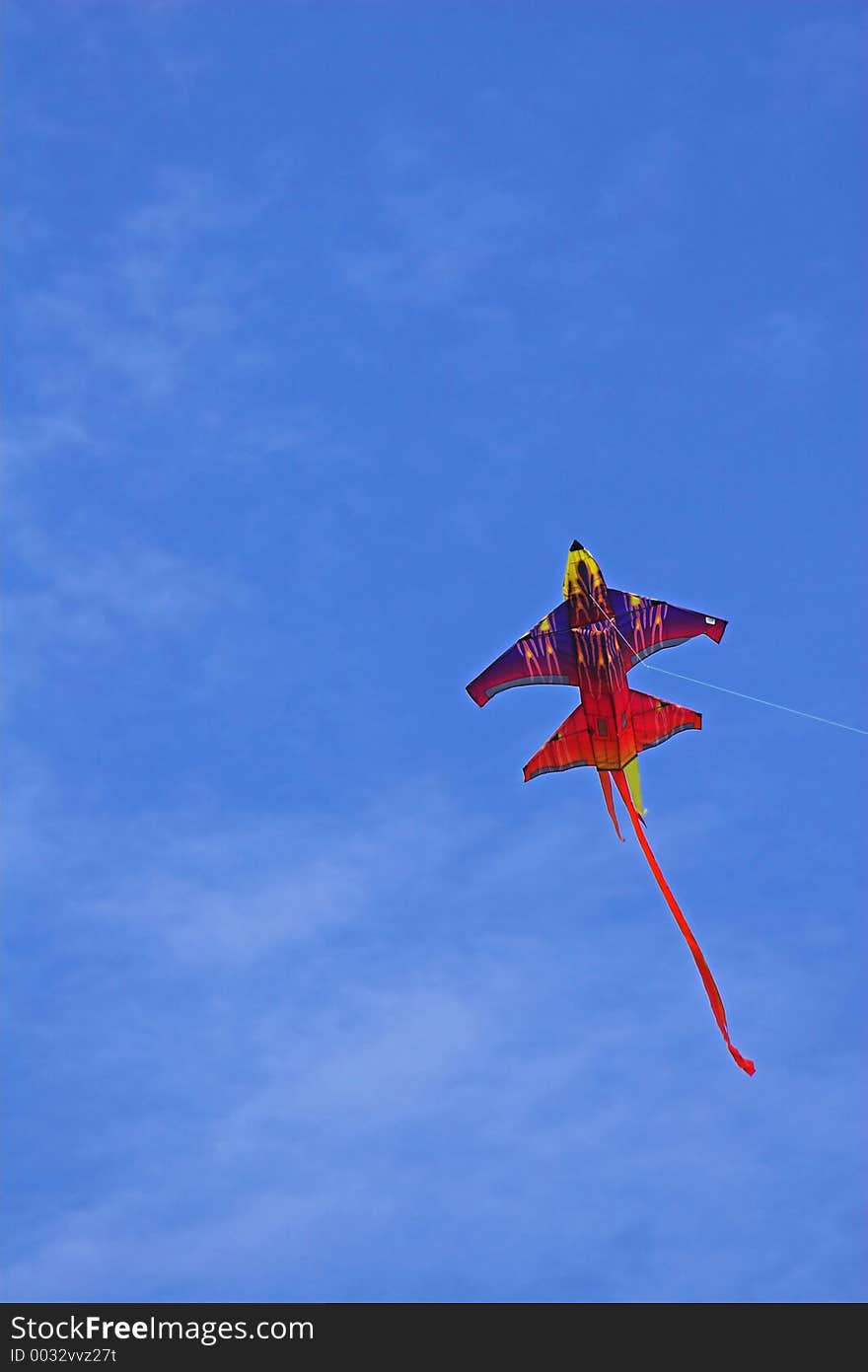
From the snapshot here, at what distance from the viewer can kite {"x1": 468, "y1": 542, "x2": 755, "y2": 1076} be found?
75.2m

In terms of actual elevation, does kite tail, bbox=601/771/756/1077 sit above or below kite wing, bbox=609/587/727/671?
below

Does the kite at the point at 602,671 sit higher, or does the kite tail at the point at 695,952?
the kite at the point at 602,671

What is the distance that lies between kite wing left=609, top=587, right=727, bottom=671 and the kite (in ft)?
0.11

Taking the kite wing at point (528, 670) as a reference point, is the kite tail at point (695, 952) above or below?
below

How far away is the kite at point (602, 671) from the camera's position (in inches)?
2960

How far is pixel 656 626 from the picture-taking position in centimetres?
7625

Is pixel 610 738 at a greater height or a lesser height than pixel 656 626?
lesser

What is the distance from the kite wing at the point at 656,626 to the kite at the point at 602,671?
33 millimetres

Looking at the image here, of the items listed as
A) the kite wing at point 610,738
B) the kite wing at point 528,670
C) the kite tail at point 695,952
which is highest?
the kite wing at point 528,670

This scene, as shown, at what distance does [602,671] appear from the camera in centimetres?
7494

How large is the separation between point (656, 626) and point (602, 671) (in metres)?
2.74
